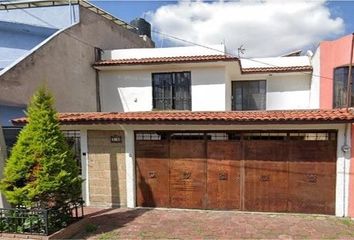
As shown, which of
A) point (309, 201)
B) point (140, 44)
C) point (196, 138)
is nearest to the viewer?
point (309, 201)

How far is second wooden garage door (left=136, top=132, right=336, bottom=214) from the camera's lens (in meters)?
9.55

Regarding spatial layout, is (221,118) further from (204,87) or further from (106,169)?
(204,87)

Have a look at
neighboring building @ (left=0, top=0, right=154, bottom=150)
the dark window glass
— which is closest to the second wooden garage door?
the dark window glass

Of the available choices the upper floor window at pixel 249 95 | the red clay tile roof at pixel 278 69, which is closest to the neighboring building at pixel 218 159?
the red clay tile roof at pixel 278 69

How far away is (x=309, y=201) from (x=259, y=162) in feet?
6.09

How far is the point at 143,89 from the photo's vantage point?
1611 cm

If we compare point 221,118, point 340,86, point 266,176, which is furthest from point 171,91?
point 340,86

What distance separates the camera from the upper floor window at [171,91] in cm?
1566

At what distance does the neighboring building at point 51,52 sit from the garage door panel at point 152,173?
4.89 meters

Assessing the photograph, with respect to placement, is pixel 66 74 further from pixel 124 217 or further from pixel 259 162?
pixel 259 162

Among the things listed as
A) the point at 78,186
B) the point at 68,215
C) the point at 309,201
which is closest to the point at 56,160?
the point at 78,186

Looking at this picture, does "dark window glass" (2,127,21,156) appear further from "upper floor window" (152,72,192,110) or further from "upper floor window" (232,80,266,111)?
"upper floor window" (232,80,266,111)

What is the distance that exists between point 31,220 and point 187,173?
4.73 m

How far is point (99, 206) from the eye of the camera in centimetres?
1086
